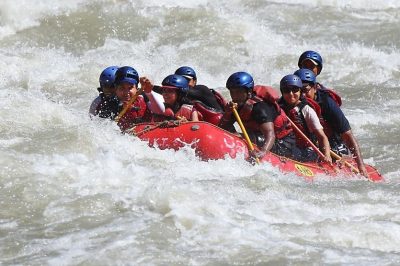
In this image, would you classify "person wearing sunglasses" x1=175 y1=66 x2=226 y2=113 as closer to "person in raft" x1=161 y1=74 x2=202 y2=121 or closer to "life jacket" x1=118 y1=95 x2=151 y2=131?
"person in raft" x1=161 y1=74 x2=202 y2=121

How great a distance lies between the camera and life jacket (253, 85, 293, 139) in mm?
8188

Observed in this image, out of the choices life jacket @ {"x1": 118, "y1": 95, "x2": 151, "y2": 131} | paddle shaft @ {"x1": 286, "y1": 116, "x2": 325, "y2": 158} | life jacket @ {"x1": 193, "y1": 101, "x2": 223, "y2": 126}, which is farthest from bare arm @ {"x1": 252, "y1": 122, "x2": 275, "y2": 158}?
life jacket @ {"x1": 118, "y1": 95, "x2": 151, "y2": 131}

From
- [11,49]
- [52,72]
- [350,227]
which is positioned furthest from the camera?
[11,49]

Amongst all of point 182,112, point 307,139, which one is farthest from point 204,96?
point 307,139

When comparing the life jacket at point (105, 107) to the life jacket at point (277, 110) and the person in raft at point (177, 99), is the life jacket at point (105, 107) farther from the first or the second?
the life jacket at point (277, 110)

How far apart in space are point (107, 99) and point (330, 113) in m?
2.22

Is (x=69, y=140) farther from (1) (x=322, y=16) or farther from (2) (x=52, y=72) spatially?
(1) (x=322, y=16)

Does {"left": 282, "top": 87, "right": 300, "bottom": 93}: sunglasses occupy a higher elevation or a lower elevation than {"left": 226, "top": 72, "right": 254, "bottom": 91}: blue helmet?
lower


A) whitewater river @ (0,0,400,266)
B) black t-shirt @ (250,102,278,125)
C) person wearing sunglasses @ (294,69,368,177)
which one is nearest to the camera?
whitewater river @ (0,0,400,266)

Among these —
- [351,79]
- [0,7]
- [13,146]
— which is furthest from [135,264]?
[0,7]

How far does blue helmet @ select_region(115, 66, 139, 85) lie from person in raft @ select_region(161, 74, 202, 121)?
28 centimetres

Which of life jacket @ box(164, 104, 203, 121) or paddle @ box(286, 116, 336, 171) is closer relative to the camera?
life jacket @ box(164, 104, 203, 121)

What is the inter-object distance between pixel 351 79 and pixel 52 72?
4608 mm

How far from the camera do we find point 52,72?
41.1 ft
